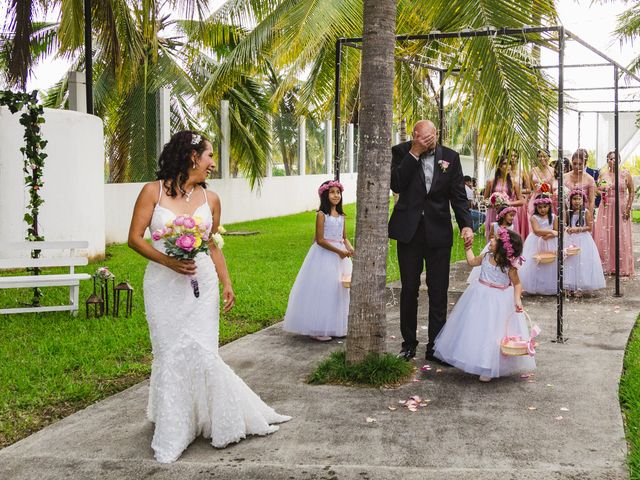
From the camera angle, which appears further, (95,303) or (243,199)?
(243,199)

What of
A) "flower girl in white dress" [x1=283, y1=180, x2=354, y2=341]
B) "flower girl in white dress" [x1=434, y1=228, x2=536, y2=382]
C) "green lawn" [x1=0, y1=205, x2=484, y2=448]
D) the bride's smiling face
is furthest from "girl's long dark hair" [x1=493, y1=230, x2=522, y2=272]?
"green lawn" [x1=0, y1=205, x2=484, y2=448]

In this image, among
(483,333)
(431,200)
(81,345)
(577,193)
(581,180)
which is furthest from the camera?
(581,180)

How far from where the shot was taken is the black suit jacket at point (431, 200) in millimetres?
6637

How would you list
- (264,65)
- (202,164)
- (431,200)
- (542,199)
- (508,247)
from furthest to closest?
(264,65) < (542,199) < (431,200) < (508,247) < (202,164)

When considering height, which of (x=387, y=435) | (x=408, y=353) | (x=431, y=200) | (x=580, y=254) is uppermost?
(x=431, y=200)

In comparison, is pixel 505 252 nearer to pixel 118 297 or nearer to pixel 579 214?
pixel 118 297

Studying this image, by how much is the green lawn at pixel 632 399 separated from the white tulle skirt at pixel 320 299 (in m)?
2.63

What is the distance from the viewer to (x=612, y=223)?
41.2ft

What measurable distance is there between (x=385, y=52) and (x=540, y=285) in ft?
18.2

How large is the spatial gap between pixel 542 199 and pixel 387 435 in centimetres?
666

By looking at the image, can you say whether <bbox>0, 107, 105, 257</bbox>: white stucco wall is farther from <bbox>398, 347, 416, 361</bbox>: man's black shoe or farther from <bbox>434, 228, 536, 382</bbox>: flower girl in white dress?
<bbox>434, 228, 536, 382</bbox>: flower girl in white dress

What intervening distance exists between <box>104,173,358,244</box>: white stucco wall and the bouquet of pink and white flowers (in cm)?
1262

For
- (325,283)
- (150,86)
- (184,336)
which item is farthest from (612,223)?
(150,86)

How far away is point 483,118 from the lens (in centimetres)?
675
